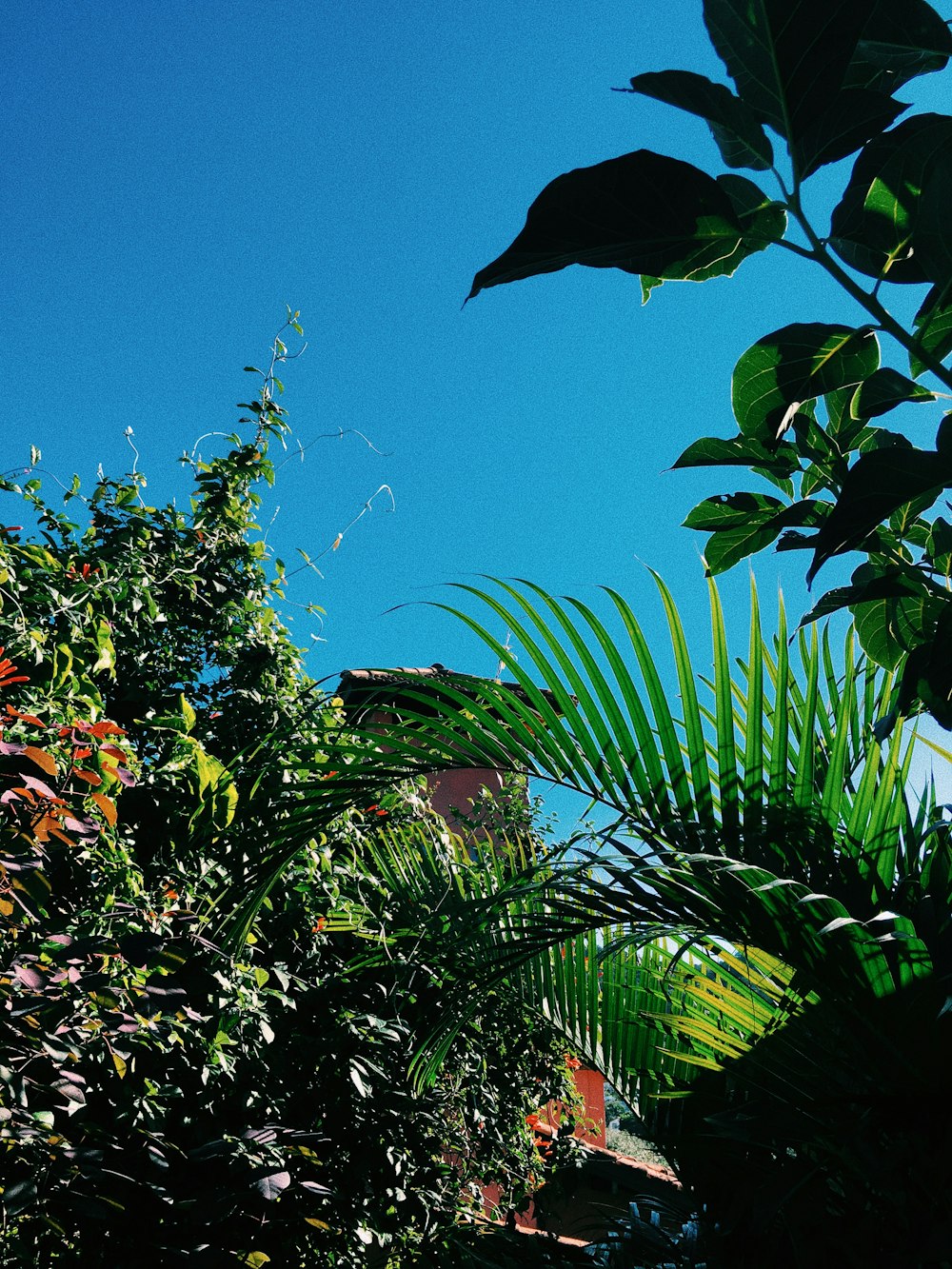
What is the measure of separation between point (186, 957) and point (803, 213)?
2025 millimetres

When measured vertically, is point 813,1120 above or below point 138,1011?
below

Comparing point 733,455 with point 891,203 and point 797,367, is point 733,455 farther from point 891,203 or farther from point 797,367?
point 891,203

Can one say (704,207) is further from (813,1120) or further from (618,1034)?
(618,1034)

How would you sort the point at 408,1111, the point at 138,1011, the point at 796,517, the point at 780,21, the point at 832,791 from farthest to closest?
the point at 408,1111
the point at 138,1011
the point at 832,791
the point at 796,517
the point at 780,21

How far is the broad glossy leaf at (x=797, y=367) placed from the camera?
0.85 m

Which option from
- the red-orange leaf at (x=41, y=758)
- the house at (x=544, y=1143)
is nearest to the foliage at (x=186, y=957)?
the red-orange leaf at (x=41, y=758)

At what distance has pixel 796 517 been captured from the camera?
3.85 ft

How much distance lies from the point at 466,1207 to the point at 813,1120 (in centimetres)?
248

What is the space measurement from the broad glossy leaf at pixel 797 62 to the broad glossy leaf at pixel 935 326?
0.15 metres

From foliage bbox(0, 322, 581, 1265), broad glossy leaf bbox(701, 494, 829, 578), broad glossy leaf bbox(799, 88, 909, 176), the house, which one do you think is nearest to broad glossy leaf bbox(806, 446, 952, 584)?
broad glossy leaf bbox(799, 88, 909, 176)

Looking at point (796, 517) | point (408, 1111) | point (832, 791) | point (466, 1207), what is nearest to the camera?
point (796, 517)

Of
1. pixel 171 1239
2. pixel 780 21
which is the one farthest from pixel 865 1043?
pixel 171 1239

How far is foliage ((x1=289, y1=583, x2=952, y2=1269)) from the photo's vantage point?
130 centimetres

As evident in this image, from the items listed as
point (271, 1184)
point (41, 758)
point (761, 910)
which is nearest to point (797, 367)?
point (761, 910)
